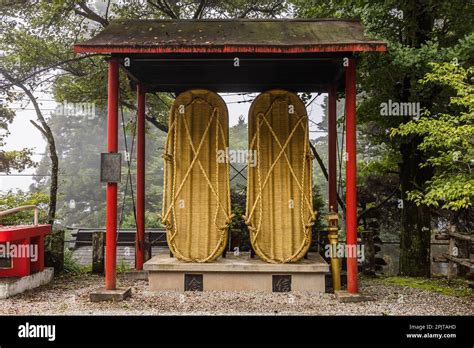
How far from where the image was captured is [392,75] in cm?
986

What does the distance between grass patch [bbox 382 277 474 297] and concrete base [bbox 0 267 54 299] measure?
23.1ft

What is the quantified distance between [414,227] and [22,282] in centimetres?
841

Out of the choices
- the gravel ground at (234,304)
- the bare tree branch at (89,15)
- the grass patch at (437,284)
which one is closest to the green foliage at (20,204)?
the gravel ground at (234,304)

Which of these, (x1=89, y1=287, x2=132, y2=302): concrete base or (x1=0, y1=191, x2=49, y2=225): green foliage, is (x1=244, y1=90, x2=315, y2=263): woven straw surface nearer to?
(x1=89, y1=287, x2=132, y2=302): concrete base

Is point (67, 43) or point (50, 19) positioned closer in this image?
point (50, 19)

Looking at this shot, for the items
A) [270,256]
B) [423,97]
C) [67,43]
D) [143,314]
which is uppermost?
[67,43]

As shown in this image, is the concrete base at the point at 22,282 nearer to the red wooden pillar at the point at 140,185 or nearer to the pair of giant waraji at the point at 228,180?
the red wooden pillar at the point at 140,185

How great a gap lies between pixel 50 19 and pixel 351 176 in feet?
30.9

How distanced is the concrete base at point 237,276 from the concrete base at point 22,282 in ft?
7.40

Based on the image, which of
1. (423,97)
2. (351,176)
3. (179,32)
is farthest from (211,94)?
(423,97)

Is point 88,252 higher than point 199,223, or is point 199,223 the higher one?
point 199,223

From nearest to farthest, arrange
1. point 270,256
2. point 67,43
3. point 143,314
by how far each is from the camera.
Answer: point 143,314
point 270,256
point 67,43

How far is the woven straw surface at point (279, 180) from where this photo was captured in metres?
8.72
